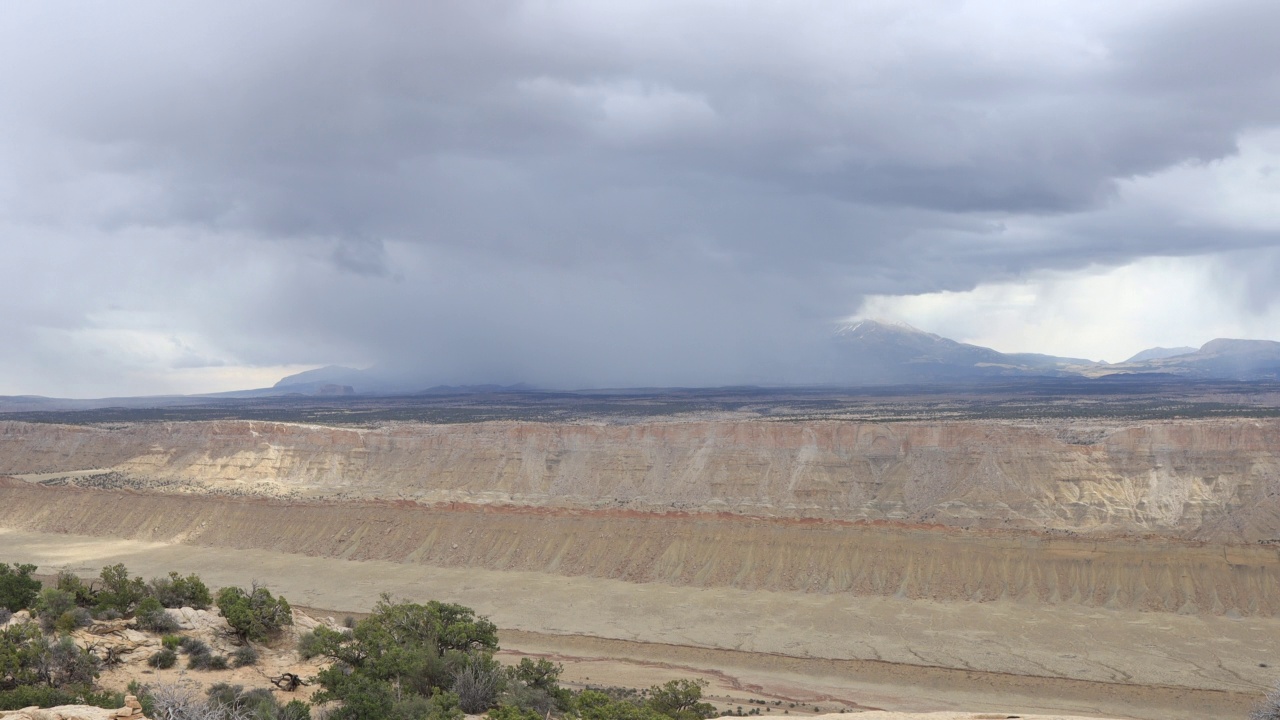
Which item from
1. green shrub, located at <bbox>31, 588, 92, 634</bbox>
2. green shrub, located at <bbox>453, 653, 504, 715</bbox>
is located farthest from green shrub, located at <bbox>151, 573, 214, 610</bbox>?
green shrub, located at <bbox>453, 653, 504, 715</bbox>

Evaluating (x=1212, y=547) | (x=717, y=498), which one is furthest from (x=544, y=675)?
(x=717, y=498)

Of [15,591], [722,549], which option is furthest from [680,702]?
[722,549]

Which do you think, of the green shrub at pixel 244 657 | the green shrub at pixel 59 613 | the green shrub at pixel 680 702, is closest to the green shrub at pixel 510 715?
the green shrub at pixel 680 702

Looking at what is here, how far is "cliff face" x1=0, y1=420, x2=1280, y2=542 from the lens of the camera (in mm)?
71500

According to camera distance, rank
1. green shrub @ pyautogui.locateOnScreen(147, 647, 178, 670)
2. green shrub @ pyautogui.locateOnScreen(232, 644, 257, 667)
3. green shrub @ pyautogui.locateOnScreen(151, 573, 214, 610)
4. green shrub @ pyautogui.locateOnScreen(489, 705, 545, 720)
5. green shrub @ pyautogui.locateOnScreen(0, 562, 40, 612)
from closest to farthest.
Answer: green shrub @ pyautogui.locateOnScreen(489, 705, 545, 720) → green shrub @ pyautogui.locateOnScreen(147, 647, 178, 670) → green shrub @ pyautogui.locateOnScreen(232, 644, 257, 667) → green shrub @ pyautogui.locateOnScreen(0, 562, 40, 612) → green shrub @ pyautogui.locateOnScreen(151, 573, 214, 610)

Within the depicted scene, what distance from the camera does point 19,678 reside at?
20.7 meters

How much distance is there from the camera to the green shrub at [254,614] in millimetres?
28109

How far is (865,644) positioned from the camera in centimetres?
4444

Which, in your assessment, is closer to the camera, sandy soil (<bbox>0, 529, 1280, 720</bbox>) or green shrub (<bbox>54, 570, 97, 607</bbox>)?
green shrub (<bbox>54, 570, 97, 607</bbox>)

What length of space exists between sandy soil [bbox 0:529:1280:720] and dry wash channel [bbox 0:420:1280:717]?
0.19 meters

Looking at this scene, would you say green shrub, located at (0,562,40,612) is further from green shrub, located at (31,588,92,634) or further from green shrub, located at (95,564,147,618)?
green shrub, located at (95,564,147,618)

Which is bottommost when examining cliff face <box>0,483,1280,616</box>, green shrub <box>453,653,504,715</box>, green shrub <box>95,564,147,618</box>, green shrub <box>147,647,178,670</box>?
cliff face <box>0,483,1280,616</box>

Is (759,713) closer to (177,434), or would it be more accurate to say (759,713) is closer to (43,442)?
(177,434)

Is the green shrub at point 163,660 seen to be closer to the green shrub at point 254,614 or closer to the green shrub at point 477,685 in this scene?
the green shrub at point 254,614
